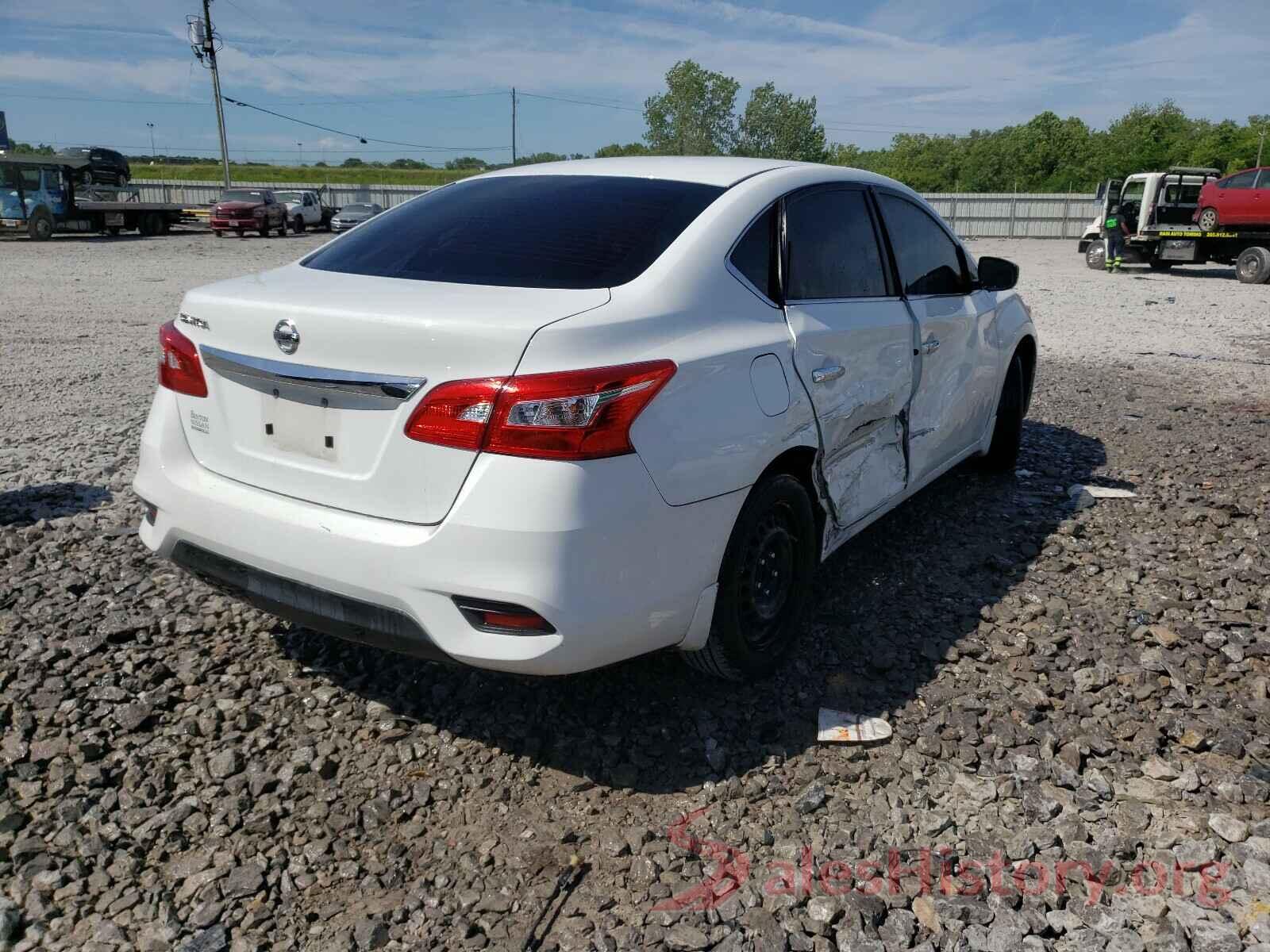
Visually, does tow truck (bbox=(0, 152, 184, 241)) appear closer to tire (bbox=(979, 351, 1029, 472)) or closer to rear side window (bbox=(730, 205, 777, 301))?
tire (bbox=(979, 351, 1029, 472))

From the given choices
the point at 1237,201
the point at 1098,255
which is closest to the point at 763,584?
the point at 1237,201

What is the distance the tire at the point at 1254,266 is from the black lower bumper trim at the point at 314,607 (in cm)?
2255

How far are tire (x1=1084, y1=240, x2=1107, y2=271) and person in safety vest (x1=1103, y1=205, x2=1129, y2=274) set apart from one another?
21 cm

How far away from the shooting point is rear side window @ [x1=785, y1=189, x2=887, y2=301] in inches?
135

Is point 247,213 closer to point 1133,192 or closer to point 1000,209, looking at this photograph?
point 1133,192

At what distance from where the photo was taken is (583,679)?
11.1ft

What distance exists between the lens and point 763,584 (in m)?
Result: 3.26

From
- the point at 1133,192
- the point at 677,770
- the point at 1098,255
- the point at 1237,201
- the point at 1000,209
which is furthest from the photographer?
the point at 1000,209

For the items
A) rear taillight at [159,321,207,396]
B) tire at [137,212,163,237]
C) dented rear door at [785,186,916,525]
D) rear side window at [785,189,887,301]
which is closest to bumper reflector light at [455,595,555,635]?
rear taillight at [159,321,207,396]

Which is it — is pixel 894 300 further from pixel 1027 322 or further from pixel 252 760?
Result: pixel 252 760

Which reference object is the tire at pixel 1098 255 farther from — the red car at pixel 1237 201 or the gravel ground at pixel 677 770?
the gravel ground at pixel 677 770

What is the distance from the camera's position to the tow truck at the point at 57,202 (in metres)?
27.6

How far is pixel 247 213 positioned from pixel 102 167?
16.1 ft

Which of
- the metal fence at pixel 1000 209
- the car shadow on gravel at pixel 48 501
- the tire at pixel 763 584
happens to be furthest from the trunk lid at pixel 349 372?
the metal fence at pixel 1000 209
